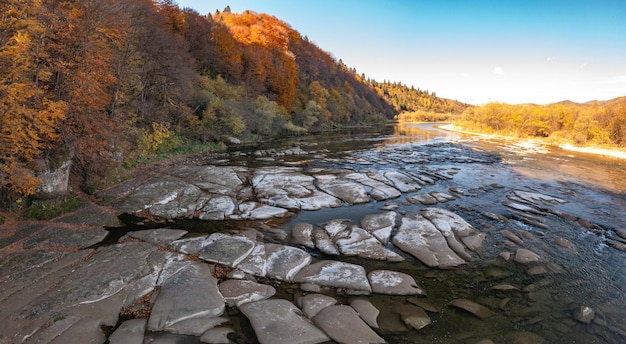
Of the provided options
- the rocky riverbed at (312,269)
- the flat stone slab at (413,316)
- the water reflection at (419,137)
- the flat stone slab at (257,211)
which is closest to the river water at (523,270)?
the rocky riverbed at (312,269)

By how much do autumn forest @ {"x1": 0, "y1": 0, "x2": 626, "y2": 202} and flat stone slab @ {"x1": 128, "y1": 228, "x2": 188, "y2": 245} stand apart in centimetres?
397

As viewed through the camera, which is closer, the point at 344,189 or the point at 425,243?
the point at 425,243

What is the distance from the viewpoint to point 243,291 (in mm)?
7047

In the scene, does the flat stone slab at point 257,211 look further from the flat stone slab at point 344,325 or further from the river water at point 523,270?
the flat stone slab at point 344,325

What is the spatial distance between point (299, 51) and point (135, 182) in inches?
3246

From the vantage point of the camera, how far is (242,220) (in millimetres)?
12031

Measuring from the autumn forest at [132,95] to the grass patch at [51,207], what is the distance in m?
0.79

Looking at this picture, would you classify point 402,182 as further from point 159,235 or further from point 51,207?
point 51,207

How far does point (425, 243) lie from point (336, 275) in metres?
3.99

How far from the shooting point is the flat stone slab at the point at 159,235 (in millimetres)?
9617

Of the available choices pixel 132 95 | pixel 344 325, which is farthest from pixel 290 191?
pixel 132 95

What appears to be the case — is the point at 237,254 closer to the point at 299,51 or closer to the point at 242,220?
the point at 242,220

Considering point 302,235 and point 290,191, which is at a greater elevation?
point 290,191

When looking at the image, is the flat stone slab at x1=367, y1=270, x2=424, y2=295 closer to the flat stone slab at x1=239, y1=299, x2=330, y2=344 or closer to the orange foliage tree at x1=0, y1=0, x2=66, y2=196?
the flat stone slab at x1=239, y1=299, x2=330, y2=344
